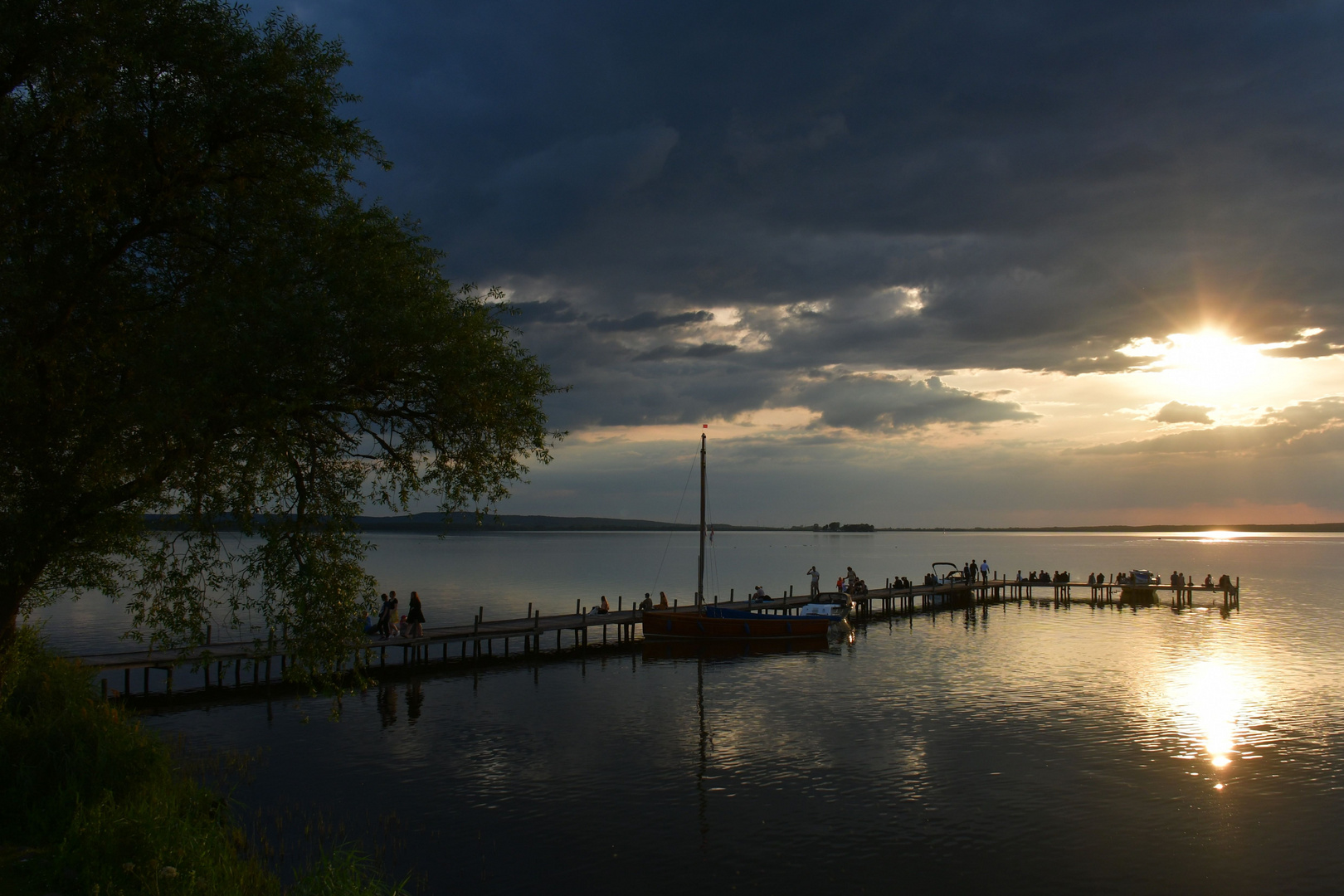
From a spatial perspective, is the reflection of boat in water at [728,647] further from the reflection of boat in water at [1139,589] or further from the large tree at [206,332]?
the reflection of boat in water at [1139,589]

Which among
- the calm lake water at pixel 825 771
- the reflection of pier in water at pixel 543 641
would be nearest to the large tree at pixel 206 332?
the reflection of pier in water at pixel 543 641

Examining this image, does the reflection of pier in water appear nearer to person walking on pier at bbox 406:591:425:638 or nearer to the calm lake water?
person walking on pier at bbox 406:591:425:638

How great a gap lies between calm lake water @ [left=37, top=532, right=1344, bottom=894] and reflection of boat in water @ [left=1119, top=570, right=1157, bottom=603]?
30.6 meters

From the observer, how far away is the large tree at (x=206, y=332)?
13797 mm

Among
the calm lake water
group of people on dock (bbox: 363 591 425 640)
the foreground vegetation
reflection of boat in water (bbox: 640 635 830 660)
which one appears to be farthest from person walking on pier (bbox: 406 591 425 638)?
the foreground vegetation

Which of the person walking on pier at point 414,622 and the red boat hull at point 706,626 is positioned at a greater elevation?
the person walking on pier at point 414,622

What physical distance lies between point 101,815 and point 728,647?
38.5 meters

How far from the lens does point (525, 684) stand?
37906 mm

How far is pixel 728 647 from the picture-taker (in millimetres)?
50094

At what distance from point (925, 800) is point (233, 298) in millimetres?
19693

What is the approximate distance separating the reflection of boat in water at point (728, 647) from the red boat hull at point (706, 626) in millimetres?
501

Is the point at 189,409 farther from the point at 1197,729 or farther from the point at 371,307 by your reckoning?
the point at 1197,729

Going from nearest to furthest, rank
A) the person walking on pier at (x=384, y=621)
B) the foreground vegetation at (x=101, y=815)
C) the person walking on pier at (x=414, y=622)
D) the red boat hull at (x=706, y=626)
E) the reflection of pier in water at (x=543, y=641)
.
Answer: the foreground vegetation at (x=101, y=815)
the reflection of pier in water at (x=543, y=641)
the person walking on pier at (x=384, y=621)
the person walking on pier at (x=414, y=622)
the red boat hull at (x=706, y=626)

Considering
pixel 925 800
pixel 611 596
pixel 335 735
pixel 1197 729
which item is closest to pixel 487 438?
pixel 925 800
